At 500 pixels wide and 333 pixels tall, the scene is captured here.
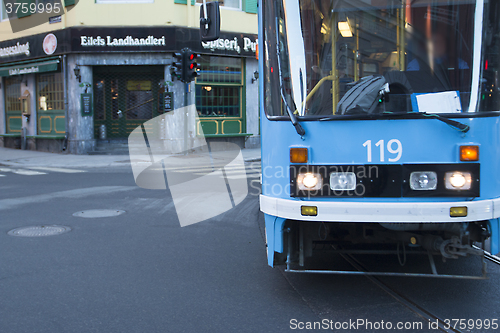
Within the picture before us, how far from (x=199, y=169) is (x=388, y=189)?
38.0ft

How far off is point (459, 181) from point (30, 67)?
22.7 metres

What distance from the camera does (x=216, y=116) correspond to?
2262 cm

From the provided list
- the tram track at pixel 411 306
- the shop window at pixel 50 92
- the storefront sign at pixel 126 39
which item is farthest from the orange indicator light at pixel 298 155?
the shop window at pixel 50 92

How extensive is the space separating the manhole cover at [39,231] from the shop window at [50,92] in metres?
16.2

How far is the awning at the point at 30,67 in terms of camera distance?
2175 cm

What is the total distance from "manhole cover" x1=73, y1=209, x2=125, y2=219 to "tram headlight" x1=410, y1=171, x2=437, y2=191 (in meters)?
5.56

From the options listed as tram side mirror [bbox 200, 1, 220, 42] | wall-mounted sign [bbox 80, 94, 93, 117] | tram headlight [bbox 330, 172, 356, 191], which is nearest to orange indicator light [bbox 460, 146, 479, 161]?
tram headlight [bbox 330, 172, 356, 191]

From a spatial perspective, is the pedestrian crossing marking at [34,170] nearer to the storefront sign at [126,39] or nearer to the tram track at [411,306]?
the storefront sign at [126,39]

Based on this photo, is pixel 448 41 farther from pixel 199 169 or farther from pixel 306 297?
pixel 199 169

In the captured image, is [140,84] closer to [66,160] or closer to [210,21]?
[66,160]

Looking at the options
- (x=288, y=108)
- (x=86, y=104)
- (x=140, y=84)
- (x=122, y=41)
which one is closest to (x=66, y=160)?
(x=86, y=104)

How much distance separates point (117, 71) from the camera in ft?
72.5

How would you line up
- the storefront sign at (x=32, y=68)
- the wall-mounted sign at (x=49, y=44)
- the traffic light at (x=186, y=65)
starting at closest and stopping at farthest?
the traffic light at (x=186, y=65), the wall-mounted sign at (x=49, y=44), the storefront sign at (x=32, y=68)

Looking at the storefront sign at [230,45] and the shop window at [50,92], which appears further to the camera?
the shop window at [50,92]
